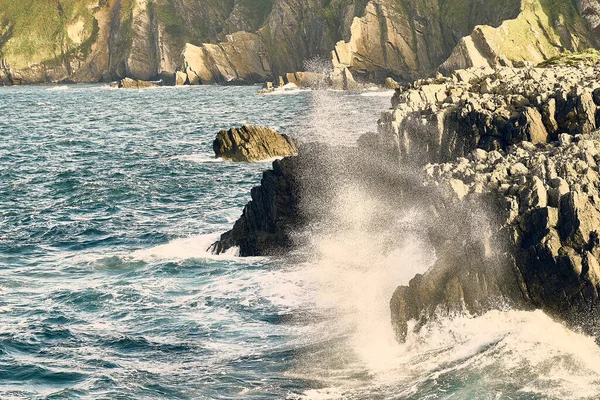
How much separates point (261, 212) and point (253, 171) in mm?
23482

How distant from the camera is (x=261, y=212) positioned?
143 feet

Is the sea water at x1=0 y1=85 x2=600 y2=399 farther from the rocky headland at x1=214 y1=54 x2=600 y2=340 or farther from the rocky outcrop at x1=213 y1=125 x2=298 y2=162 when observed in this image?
the rocky outcrop at x1=213 y1=125 x2=298 y2=162

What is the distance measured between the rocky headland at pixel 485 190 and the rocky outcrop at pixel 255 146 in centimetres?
2417

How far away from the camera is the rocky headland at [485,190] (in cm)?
2772

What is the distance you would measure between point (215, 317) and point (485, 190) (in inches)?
436

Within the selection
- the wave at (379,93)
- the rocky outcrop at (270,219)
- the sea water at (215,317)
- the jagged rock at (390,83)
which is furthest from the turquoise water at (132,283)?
the jagged rock at (390,83)

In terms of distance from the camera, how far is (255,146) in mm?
72375

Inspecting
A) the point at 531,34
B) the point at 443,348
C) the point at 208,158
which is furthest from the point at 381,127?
the point at 531,34

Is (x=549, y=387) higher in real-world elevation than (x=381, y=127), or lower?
lower

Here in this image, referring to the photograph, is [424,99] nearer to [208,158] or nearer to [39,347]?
[39,347]

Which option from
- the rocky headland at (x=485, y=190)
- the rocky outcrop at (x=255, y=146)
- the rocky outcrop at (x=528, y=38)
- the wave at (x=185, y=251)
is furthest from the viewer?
the rocky outcrop at (x=528, y=38)

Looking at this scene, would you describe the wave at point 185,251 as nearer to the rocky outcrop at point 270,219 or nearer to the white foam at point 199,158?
the rocky outcrop at point 270,219

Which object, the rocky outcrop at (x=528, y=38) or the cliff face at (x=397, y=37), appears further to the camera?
the cliff face at (x=397, y=37)

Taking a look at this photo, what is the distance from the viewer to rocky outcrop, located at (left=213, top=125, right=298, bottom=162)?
72.2 m
